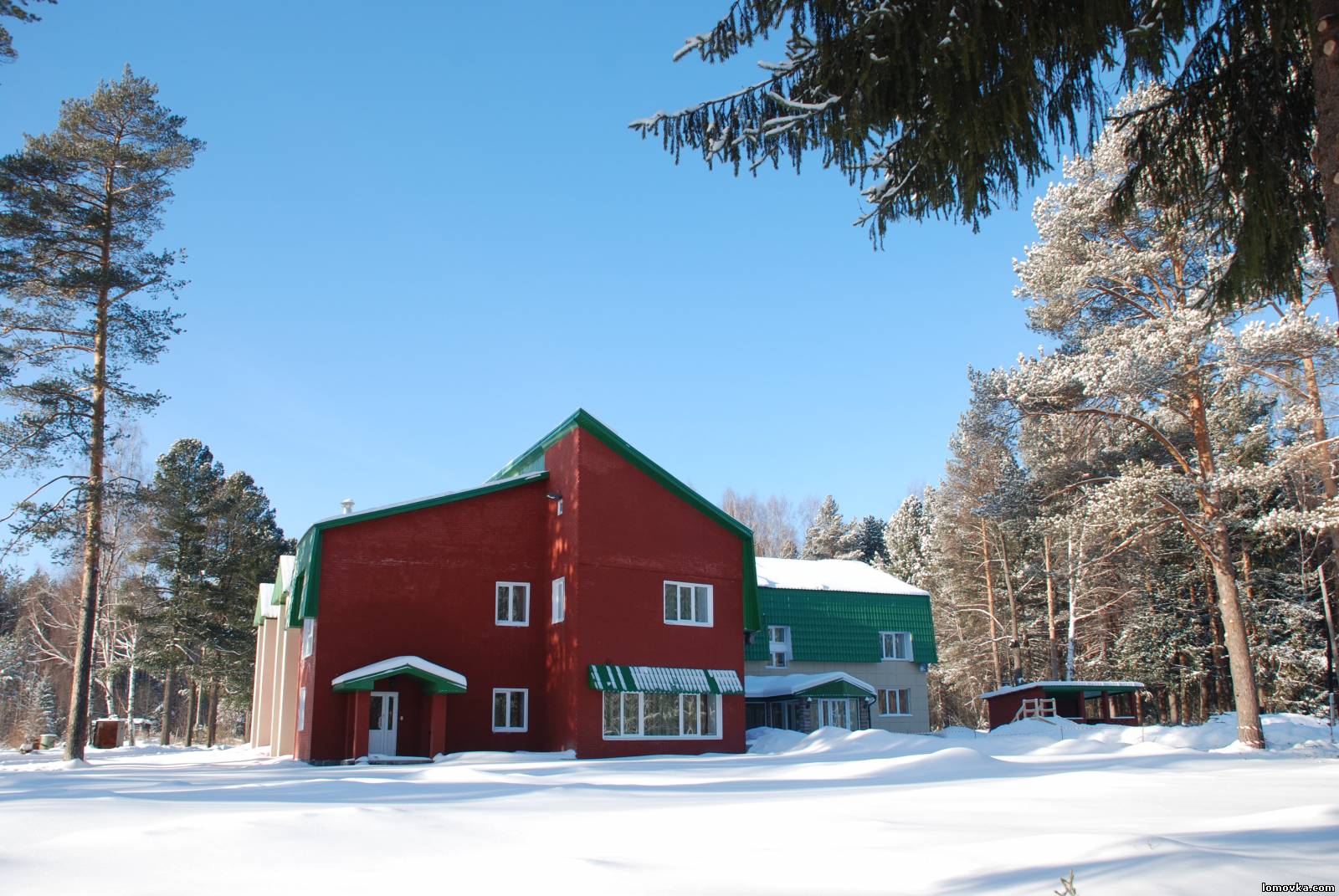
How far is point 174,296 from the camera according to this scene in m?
24.6

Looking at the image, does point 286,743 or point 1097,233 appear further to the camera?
point 286,743

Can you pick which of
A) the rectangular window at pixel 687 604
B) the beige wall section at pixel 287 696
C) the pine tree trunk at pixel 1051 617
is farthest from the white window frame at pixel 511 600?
the pine tree trunk at pixel 1051 617

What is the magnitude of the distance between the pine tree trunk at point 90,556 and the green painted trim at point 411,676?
19.2ft

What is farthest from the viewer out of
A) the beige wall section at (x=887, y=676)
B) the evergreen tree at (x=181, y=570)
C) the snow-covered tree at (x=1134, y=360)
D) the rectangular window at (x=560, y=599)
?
the evergreen tree at (x=181, y=570)

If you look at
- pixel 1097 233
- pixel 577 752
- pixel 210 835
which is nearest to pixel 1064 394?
pixel 1097 233

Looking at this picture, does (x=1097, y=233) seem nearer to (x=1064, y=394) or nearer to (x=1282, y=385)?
(x=1064, y=394)

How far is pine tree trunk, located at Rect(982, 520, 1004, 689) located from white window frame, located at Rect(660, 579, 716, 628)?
71.2 ft

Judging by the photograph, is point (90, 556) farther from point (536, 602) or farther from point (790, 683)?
point (790, 683)

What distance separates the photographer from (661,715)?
81.1 feet

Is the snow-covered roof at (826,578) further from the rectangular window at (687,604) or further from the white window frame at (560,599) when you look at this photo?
the white window frame at (560,599)

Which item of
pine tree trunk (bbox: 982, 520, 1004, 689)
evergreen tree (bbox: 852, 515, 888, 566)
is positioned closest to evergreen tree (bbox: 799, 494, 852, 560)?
evergreen tree (bbox: 852, 515, 888, 566)

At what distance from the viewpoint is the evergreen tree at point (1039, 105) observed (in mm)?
5961

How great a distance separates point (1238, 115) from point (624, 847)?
6.49 metres

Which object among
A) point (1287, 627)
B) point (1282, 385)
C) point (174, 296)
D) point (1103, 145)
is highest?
point (1103, 145)
